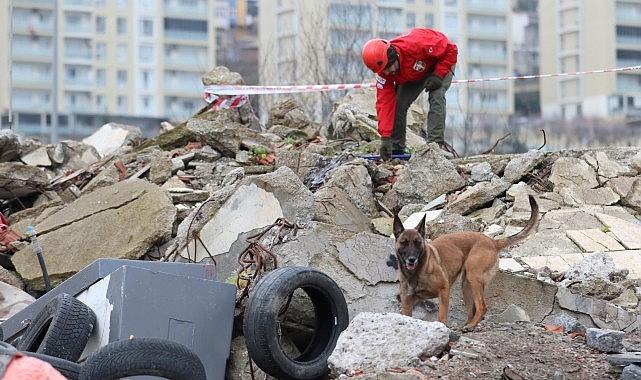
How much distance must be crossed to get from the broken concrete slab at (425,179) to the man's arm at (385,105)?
0.85 meters

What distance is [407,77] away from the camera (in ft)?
47.1

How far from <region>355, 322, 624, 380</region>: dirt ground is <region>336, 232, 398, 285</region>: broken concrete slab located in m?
1.25

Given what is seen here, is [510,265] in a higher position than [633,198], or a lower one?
lower

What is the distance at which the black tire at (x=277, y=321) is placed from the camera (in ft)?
29.3

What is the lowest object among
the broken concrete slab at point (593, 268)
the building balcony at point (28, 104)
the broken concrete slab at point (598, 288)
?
the broken concrete slab at point (598, 288)

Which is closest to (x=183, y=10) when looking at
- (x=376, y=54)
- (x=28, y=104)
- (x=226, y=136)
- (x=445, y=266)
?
(x=28, y=104)

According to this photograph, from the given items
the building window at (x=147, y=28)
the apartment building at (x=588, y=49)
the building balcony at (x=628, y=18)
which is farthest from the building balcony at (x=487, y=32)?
the building window at (x=147, y=28)

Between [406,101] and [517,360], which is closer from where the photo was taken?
[517,360]

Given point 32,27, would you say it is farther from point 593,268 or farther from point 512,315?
point 512,315

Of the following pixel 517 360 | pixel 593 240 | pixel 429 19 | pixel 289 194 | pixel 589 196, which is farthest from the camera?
pixel 429 19

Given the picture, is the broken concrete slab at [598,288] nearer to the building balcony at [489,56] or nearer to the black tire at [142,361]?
the black tire at [142,361]

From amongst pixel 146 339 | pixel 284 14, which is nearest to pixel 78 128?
pixel 284 14

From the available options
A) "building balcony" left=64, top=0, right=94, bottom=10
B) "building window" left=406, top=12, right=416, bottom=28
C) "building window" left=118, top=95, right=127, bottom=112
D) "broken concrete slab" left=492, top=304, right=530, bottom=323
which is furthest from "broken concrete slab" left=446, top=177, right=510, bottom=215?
"building balcony" left=64, top=0, right=94, bottom=10

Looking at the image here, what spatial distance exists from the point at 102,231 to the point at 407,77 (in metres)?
4.42
